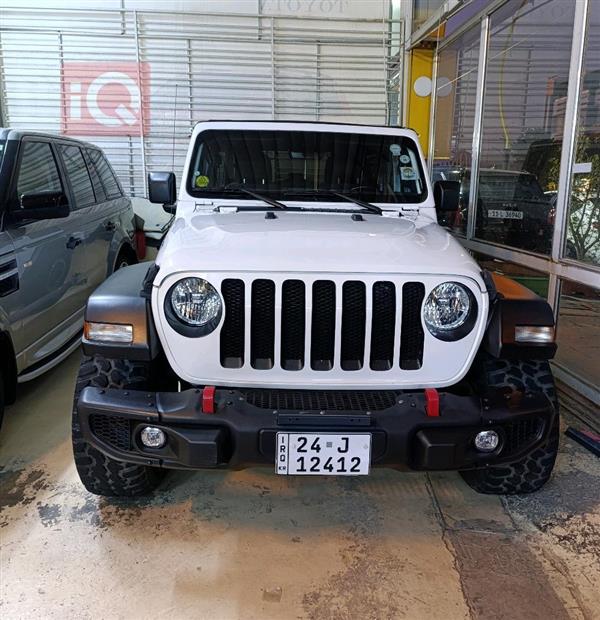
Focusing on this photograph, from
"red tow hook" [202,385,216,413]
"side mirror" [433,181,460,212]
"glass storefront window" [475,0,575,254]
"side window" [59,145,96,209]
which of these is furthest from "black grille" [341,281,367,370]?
"side window" [59,145,96,209]

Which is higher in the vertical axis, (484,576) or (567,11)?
(567,11)

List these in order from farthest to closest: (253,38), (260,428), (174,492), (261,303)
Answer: (253,38) → (174,492) → (261,303) → (260,428)

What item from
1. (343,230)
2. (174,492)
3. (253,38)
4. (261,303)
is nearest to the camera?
(261,303)

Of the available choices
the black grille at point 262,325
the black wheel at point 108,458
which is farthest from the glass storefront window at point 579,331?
the black wheel at point 108,458

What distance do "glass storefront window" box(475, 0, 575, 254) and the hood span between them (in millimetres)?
2203

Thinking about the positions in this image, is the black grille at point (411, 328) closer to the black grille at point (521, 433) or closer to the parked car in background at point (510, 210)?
the black grille at point (521, 433)

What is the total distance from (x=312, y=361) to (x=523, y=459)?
1.06 meters

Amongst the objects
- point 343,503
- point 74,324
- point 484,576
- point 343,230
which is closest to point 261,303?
Answer: point 343,230

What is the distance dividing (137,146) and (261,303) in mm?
6803

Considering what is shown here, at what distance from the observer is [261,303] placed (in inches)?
78.9

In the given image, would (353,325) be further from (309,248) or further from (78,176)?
(78,176)

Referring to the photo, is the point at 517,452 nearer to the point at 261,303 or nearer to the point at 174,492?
the point at 261,303

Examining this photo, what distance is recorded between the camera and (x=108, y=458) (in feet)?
7.46

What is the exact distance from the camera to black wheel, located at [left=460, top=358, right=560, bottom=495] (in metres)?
2.19
